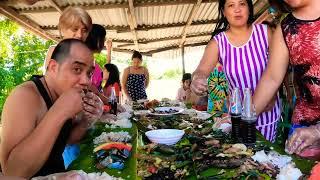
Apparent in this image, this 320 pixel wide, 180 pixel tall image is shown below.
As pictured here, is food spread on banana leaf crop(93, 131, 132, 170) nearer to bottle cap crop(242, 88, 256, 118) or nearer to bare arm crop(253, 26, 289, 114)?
bottle cap crop(242, 88, 256, 118)

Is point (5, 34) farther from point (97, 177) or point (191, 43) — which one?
point (97, 177)

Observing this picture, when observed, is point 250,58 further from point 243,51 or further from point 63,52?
point 63,52

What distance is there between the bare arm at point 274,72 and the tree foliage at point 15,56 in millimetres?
9258

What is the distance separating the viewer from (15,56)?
527 inches

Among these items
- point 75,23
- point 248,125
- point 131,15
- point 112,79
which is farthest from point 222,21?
point 112,79

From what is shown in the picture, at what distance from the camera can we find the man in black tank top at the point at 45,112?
204cm

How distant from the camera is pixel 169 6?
7926 mm

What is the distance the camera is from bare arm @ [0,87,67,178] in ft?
6.63

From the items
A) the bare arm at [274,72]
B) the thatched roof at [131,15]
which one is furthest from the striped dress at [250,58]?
the thatched roof at [131,15]

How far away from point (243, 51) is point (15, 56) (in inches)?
469

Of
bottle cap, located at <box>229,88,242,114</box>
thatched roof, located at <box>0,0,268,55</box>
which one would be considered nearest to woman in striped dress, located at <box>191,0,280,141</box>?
bottle cap, located at <box>229,88,242,114</box>

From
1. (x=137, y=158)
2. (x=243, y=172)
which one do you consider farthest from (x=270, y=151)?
(x=137, y=158)

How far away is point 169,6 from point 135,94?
250 centimetres

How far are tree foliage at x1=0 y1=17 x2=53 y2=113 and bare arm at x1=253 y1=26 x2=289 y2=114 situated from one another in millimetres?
9258
